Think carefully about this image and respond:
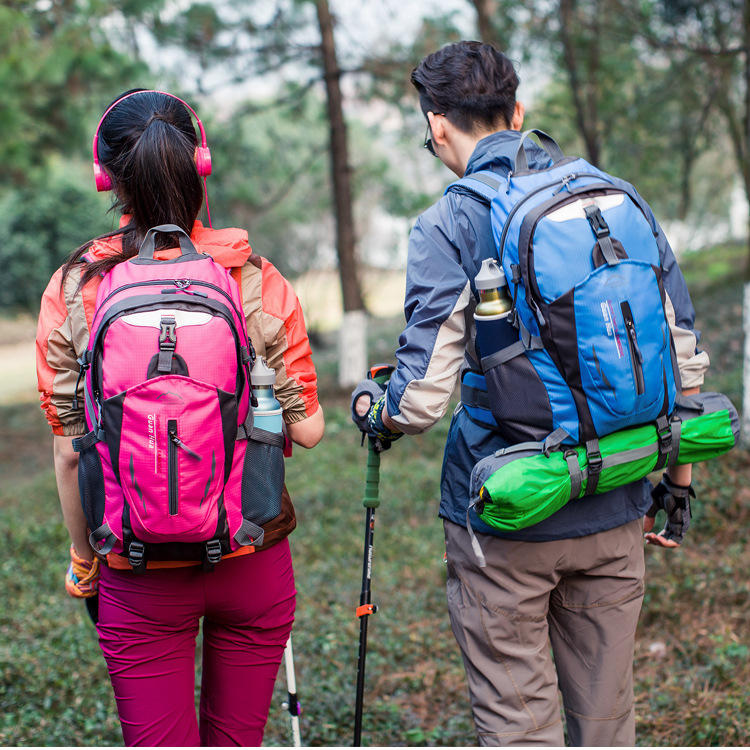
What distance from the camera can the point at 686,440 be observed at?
2.10 metres

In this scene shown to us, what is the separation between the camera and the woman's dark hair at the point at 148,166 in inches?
76.0

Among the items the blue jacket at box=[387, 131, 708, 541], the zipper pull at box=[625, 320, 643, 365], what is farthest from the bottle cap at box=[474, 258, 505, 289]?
the zipper pull at box=[625, 320, 643, 365]

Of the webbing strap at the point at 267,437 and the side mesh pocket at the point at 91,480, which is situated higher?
the webbing strap at the point at 267,437

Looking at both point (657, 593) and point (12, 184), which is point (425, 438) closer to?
point (657, 593)

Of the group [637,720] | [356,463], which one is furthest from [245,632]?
[356,463]

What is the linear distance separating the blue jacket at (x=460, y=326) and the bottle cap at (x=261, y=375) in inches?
14.0

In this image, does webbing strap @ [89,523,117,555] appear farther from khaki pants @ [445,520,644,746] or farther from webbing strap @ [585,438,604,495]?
webbing strap @ [585,438,604,495]

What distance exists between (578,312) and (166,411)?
1.01 meters

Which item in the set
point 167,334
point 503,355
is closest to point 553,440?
point 503,355

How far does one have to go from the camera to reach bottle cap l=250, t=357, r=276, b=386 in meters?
1.96

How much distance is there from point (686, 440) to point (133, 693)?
5.43 ft

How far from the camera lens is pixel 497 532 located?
2104mm

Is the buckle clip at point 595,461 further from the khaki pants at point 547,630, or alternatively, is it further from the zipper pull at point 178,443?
the zipper pull at point 178,443

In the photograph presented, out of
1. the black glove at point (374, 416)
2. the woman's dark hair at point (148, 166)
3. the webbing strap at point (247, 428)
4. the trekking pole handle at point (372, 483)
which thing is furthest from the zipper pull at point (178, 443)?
the trekking pole handle at point (372, 483)
